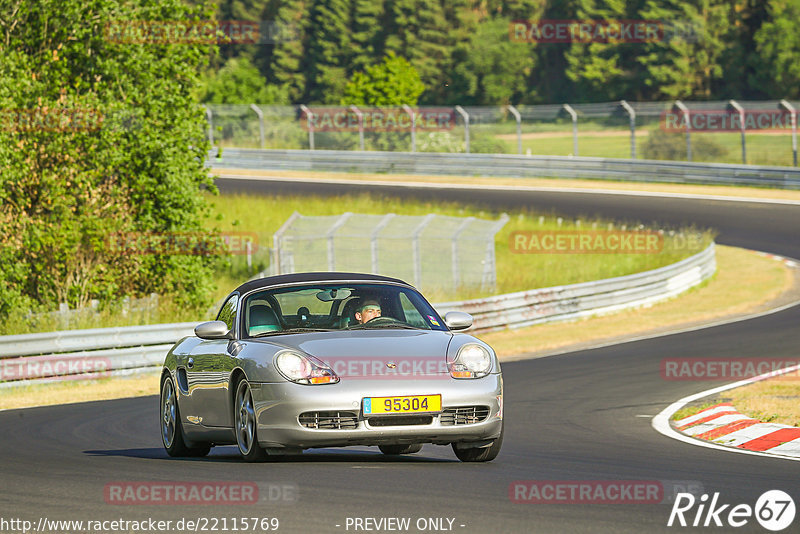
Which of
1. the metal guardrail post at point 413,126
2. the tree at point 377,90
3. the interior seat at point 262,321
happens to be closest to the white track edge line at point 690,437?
the interior seat at point 262,321

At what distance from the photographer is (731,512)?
256 inches

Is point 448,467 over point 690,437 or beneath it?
over

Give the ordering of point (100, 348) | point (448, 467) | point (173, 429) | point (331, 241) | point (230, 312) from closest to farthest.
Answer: point (448, 467) < point (230, 312) < point (173, 429) < point (100, 348) < point (331, 241)

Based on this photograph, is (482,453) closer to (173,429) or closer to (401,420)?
(401,420)

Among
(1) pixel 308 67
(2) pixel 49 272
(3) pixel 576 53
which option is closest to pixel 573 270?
(2) pixel 49 272

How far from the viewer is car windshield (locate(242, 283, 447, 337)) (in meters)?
9.22

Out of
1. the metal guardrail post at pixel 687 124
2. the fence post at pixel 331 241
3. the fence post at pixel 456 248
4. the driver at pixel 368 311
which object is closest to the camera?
the driver at pixel 368 311

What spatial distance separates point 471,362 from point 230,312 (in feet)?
7.10

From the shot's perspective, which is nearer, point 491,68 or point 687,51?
point 687,51

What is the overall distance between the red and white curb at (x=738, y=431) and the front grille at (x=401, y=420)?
3.00 metres

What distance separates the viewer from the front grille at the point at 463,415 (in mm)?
8445

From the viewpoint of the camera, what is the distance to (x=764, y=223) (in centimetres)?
3666

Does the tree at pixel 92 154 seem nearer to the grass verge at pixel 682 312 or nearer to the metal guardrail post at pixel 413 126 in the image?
the grass verge at pixel 682 312

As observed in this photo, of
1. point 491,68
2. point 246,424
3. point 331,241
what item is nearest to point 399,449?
point 246,424
